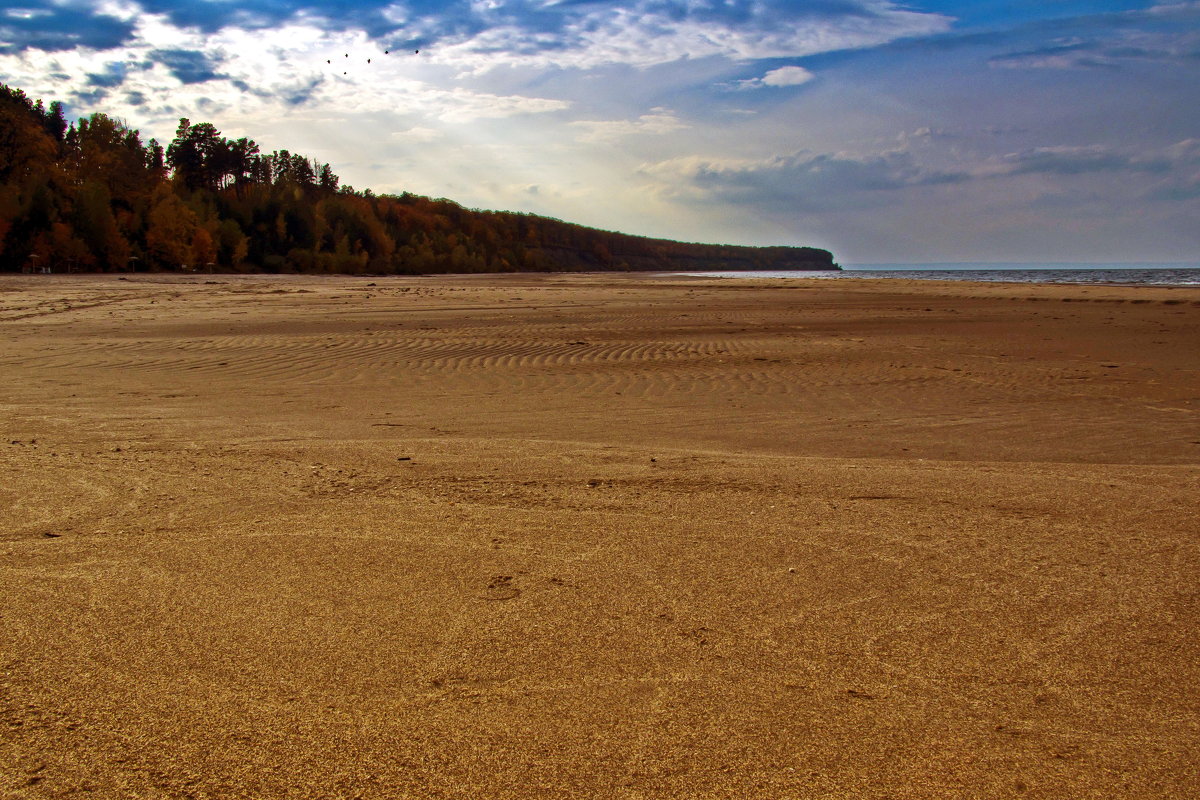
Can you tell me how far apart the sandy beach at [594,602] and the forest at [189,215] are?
38.9 metres

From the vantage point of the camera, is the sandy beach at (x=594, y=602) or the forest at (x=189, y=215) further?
the forest at (x=189, y=215)

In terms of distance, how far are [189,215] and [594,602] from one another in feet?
162

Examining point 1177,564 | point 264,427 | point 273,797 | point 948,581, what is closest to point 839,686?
point 948,581

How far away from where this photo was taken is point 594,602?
2.88m

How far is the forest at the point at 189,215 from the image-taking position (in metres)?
39.2

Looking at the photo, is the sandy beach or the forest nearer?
the sandy beach

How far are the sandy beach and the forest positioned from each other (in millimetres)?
38916

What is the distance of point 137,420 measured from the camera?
21.3ft

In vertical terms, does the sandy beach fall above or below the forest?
below

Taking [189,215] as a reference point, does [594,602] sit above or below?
below

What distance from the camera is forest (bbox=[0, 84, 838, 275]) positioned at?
129 ft

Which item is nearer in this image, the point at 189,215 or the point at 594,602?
the point at 594,602

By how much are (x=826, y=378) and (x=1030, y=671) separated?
24.8 ft

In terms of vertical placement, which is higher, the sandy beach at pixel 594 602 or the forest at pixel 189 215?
the forest at pixel 189 215
